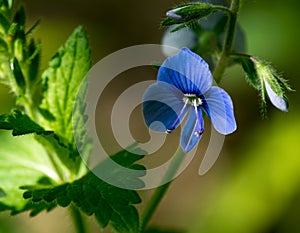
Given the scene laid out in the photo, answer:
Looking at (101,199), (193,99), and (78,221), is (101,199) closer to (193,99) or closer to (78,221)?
(78,221)

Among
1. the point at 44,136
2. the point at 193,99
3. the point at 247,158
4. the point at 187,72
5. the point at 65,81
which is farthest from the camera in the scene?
the point at 247,158

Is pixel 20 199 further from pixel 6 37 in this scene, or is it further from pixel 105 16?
pixel 105 16

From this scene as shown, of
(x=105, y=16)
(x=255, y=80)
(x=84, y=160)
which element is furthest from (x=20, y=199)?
(x=105, y=16)

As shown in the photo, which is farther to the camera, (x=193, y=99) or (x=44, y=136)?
(x=44, y=136)

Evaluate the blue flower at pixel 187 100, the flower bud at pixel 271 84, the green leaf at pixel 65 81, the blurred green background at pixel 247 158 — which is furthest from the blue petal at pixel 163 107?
the blurred green background at pixel 247 158

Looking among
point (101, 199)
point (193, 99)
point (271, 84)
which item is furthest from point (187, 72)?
point (101, 199)

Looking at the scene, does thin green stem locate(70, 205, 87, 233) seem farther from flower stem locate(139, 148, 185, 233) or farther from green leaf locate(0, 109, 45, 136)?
green leaf locate(0, 109, 45, 136)

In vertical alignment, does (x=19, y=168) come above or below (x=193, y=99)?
below
